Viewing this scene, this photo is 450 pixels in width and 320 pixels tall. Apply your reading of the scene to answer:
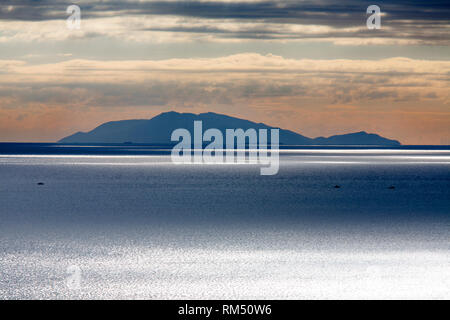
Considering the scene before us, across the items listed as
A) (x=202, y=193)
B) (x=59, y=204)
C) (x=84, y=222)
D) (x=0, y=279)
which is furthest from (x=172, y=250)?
(x=202, y=193)

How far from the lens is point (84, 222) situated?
22.8m

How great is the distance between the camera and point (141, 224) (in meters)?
22.2

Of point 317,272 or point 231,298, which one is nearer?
point 231,298

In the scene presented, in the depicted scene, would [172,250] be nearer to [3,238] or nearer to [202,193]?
[3,238]

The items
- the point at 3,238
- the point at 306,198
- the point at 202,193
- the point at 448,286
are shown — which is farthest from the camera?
the point at 202,193

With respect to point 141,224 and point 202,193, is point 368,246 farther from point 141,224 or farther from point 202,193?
point 202,193

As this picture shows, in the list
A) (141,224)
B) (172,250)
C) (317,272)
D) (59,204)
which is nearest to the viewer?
(317,272)

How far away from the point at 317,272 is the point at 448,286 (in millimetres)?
2464

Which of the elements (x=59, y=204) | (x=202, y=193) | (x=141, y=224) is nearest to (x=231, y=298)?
(x=141, y=224)

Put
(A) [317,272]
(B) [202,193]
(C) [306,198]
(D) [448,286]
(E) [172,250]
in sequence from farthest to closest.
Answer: (B) [202,193] < (C) [306,198] < (E) [172,250] < (A) [317,272] < (D) [448,286]

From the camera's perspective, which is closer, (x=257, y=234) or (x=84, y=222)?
(x=257, y=234)

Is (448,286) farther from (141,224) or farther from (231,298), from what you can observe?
(141,224)
